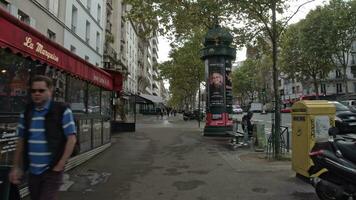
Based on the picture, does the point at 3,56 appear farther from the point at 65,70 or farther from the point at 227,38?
the point at 227,38

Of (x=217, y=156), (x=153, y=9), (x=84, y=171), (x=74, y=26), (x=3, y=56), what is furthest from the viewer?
(x=74, y=26)

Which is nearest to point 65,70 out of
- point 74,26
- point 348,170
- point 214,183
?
point 214,183

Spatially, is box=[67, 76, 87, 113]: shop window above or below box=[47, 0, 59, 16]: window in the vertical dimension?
below

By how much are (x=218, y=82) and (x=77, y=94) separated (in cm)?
1080

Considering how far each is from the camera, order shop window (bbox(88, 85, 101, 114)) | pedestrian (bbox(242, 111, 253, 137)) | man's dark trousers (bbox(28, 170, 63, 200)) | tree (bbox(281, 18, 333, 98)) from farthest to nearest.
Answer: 1. tree (bbox(281, 18, 333, 98))
2. pedestrian (bbox(242, 111, 253, 137))
3. shop window (bbox(88, 85, 101, 114))
4. man's dark trousers (bbox(28, 170, 63, 200))

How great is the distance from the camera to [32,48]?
6.58m

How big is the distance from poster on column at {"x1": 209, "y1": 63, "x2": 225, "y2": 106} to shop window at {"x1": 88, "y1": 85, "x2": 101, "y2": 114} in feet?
26.9

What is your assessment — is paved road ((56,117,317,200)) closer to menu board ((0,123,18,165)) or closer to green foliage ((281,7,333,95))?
menu board ((0,123,18,165))

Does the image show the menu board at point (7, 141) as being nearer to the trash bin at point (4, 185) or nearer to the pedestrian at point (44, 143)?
the trash bin at point (4, 185)

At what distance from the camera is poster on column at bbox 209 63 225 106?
20859 mm

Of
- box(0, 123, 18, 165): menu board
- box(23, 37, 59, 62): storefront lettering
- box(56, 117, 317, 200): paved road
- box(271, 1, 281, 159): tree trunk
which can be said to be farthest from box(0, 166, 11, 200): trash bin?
box(271, 1, 281, 159): tree trunk

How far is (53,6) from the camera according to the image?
22.8 metres

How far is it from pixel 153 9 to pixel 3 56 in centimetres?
1464

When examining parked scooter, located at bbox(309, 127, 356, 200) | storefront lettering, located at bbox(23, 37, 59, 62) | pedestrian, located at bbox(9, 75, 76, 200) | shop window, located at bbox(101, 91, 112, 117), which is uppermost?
storefront lettering, located at bbox(23, 37, 59, 62)
